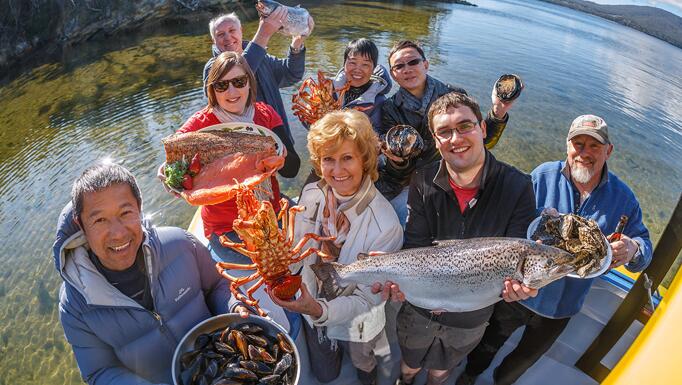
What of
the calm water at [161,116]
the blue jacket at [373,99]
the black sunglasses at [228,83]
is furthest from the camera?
the calm water at [161,116]

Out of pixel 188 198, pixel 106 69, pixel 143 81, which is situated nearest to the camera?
pixel 188 198

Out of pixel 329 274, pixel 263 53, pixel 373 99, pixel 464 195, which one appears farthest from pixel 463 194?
pixel 263 53

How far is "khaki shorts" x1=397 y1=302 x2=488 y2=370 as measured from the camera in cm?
325

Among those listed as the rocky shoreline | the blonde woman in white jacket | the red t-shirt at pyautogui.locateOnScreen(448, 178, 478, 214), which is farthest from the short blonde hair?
the rocky shoreline

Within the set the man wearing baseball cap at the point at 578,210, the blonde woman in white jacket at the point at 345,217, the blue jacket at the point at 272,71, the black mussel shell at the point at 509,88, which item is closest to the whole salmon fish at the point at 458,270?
the blonde woman in white jacket at the point at 345,217

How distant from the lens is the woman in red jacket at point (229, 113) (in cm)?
A: 371

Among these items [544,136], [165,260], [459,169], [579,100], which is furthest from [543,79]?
[165,260]

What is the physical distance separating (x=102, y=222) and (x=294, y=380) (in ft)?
5.36

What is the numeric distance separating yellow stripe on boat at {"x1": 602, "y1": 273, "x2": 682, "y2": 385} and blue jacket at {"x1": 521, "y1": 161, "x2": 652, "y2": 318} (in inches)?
39.1

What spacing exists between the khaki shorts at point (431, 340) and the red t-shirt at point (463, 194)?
3.66 feet

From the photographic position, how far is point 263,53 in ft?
16.1

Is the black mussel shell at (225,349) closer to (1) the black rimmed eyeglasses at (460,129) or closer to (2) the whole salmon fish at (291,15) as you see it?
(1) the black rimmed eyeglasses at (460,129)

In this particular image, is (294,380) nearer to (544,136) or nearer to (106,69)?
(544,136)

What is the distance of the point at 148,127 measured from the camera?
1302 cm
